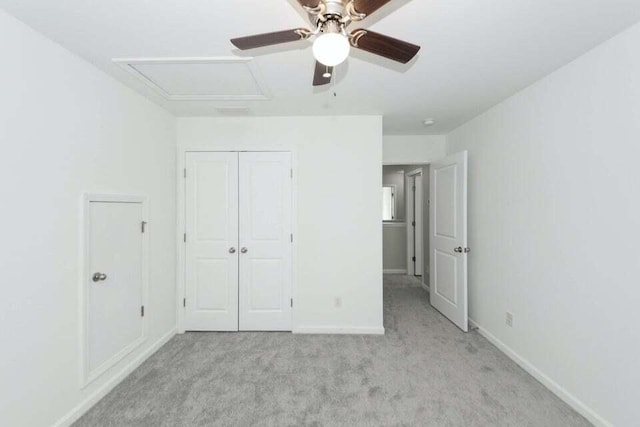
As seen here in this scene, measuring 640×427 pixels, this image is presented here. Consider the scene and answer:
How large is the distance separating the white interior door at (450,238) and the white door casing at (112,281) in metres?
3.16

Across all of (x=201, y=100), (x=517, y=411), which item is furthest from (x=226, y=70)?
(x=517, y=411)

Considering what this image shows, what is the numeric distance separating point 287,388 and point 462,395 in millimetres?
1281

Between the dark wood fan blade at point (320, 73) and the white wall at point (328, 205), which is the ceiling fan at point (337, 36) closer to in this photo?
the dark wood fan blade at point (320, 73)

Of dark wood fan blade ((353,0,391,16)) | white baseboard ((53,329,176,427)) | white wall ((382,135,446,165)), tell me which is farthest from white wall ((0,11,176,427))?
white wall ((382,135,446,165))

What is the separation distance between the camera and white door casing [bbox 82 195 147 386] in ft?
6.61

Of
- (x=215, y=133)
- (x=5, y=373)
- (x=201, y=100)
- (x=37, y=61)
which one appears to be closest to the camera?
(x=5, y=373)

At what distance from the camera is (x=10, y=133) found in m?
A: 1.52

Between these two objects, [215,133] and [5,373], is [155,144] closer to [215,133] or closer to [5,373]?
[215,133]

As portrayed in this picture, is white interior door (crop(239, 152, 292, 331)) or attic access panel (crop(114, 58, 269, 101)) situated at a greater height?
attic access panel (crop(114, 58, 269, 101))

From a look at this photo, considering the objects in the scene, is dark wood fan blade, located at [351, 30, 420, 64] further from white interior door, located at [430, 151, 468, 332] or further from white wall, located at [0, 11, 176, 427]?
white interior door, located at [430, 151, 468, 332]

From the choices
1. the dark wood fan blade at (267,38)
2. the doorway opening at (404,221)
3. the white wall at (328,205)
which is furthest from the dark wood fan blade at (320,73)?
the doorway opening at (404,221)

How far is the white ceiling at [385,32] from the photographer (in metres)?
1.45

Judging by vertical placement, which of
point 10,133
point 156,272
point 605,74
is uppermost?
point 605,74

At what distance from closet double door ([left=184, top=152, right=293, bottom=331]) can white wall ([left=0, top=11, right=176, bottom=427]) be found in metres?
0.92
